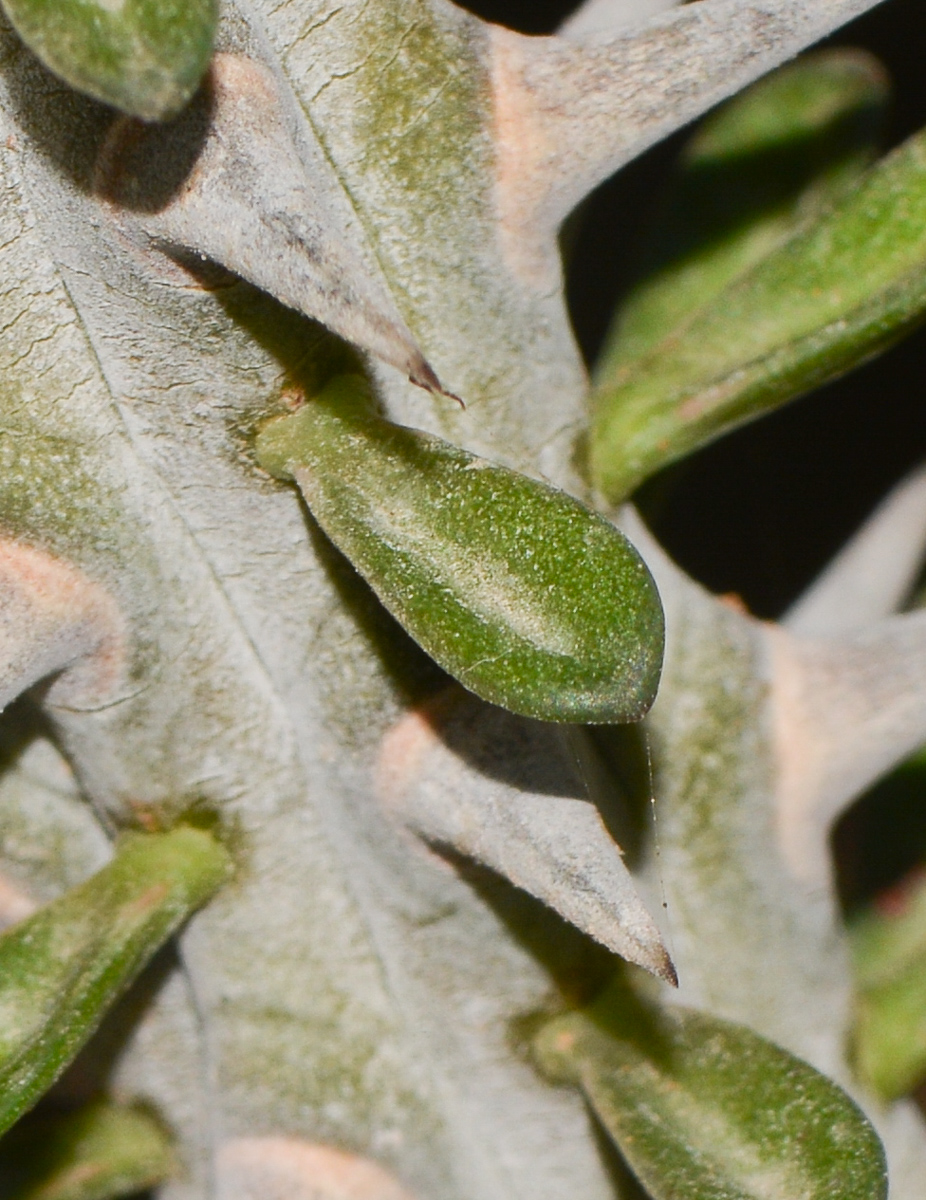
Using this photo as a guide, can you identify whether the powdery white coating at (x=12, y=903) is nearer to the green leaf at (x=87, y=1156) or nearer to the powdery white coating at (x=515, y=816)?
the green leaf at (x=87, y=1156)

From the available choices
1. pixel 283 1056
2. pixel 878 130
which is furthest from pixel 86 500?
pixel 878 130

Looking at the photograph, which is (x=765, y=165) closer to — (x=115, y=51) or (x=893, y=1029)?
(x=893, y=1029)

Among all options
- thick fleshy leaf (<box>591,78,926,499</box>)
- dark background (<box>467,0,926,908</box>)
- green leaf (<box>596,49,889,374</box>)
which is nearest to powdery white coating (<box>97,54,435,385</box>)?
thick fleshy leaf (<box>591,78,926,499</box>)

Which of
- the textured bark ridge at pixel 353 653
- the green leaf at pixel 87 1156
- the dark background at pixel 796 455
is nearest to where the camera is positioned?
the textured bark ridge at pixel 353 653

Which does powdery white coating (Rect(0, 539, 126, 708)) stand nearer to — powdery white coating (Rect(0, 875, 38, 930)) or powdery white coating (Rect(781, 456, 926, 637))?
powdery white coating (Rect(0, 875, 38, 930))

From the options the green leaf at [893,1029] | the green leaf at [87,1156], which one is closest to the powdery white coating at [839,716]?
the green leaf at [893,1029]

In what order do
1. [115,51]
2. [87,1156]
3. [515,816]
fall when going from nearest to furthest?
1. [115,51]
2. [515,816]
3. [87,1156]

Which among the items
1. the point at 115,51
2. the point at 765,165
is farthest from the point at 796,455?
the point at 115,51
